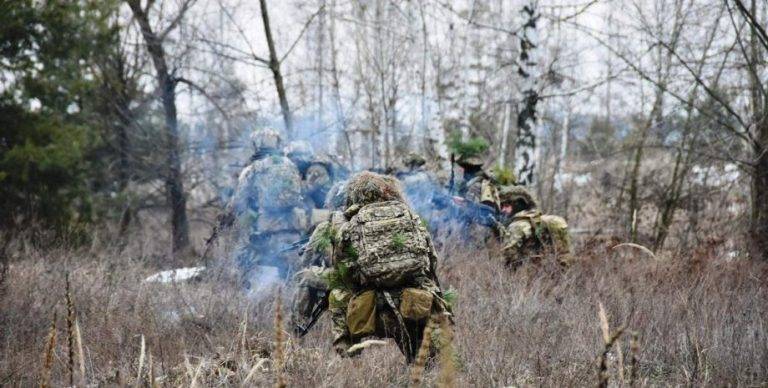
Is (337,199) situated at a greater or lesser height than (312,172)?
lesser

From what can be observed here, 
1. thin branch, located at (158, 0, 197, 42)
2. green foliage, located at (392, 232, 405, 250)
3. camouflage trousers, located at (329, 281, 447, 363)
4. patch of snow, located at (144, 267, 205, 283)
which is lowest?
patch of snow, located at (144, 267, 205, 283)

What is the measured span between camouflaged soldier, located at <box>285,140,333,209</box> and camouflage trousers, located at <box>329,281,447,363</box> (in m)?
3.79

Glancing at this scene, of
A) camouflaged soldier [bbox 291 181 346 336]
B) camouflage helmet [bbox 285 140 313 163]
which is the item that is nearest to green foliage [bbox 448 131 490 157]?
camouflage helmet [bbox 285 140 313 163]

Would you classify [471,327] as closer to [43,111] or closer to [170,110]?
[43,111]

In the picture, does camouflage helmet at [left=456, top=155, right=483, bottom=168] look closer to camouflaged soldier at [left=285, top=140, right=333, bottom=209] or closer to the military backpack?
camouflaged soldier at [left=285, top=140, right=333, bottom=209]

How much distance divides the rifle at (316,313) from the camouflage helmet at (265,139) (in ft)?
10.1

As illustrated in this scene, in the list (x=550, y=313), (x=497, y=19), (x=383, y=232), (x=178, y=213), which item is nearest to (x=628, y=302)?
(x=550, y=313)

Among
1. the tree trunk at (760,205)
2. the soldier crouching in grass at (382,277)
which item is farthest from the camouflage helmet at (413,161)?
the soldier crouching in grass at (382,277)

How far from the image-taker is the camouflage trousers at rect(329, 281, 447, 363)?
3246 mm

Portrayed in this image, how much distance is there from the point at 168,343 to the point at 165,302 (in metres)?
1.60

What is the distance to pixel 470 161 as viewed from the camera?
798cm

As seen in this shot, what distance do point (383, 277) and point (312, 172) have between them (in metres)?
4.15

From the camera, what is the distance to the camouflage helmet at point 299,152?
7.15m

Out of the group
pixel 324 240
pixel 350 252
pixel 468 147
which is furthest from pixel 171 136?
pixel 350 252
